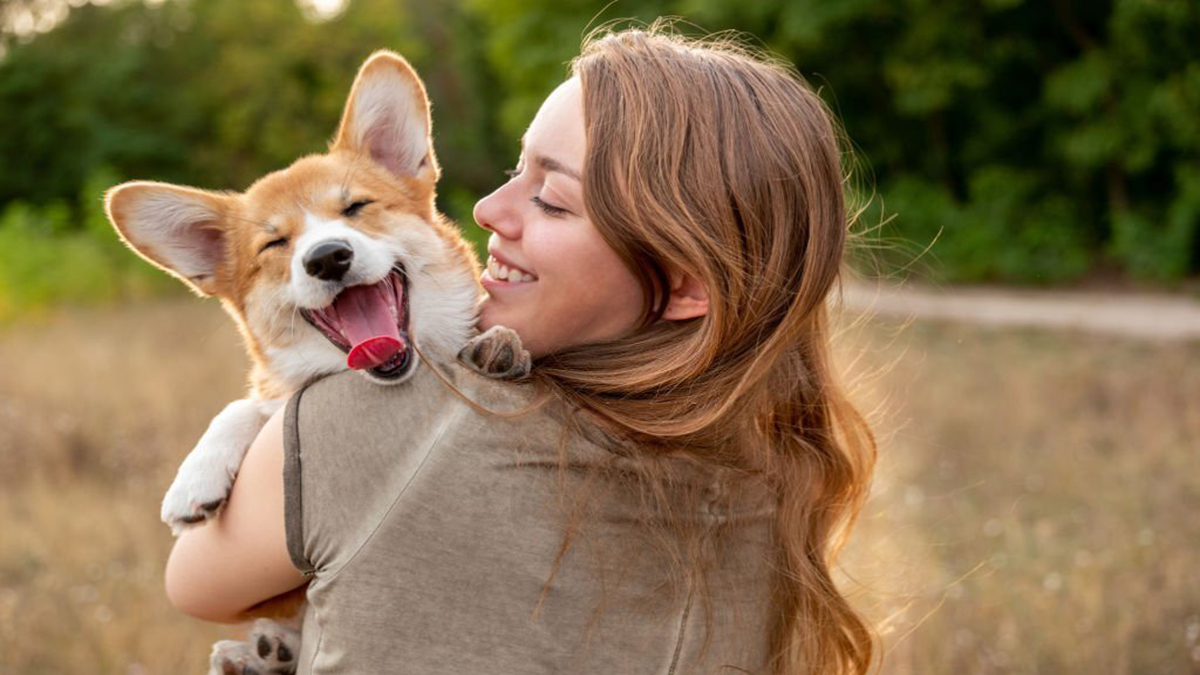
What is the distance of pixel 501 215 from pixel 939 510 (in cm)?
475

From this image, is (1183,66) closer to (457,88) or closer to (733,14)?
(733,14)

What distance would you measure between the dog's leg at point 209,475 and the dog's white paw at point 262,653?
277mm

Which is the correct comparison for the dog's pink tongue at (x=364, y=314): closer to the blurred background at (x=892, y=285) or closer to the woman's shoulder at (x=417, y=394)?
the woman's shoulder at (x=417, y=394)

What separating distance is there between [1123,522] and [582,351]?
4.59 metres

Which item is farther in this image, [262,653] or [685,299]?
[262,653]

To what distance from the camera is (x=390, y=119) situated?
2738mm

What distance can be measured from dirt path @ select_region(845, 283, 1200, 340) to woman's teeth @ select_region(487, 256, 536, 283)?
9512mm

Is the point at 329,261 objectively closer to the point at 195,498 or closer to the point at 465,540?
the point at 195,498

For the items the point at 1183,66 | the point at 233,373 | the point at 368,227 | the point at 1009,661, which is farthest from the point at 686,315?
the point at 1183,66

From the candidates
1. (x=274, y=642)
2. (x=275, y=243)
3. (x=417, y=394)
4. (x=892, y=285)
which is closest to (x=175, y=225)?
(x=275, y=243)

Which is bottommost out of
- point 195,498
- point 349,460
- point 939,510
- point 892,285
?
point 892,285

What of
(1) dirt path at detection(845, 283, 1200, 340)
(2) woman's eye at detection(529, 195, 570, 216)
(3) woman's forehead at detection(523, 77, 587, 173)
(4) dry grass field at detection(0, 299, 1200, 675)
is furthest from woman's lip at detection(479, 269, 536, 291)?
(1) dirt path at detection(845, 283, 1200, 340)

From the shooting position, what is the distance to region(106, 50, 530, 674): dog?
2.21 meters

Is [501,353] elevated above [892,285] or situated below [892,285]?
above
